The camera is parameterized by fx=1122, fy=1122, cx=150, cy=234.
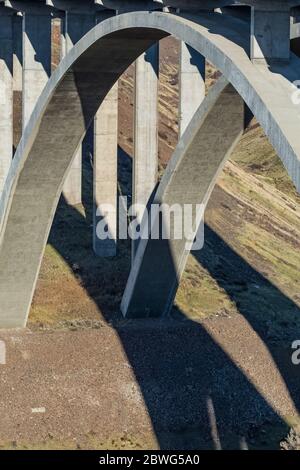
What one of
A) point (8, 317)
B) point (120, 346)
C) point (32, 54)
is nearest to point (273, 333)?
point (120, 346)

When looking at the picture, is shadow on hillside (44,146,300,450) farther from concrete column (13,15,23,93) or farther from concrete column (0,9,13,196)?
concrete column (13,15,23,93)

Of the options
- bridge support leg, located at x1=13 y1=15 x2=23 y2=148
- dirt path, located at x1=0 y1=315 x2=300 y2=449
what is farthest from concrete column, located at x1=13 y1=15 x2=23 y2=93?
dirt path, located at x1=0 y1=315 x2=300 y2=449

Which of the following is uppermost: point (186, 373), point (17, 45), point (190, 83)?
point (190, 83)

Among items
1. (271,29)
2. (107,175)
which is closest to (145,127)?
(107,175)

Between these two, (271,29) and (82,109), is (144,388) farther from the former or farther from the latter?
(271,29)

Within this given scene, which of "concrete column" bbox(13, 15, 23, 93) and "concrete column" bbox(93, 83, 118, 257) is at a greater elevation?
"concrete column" bbox(13, 15, 23, 93)

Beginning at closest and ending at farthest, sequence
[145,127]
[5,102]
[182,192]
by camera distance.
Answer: [182,192]
[145,127]
[5,102]
